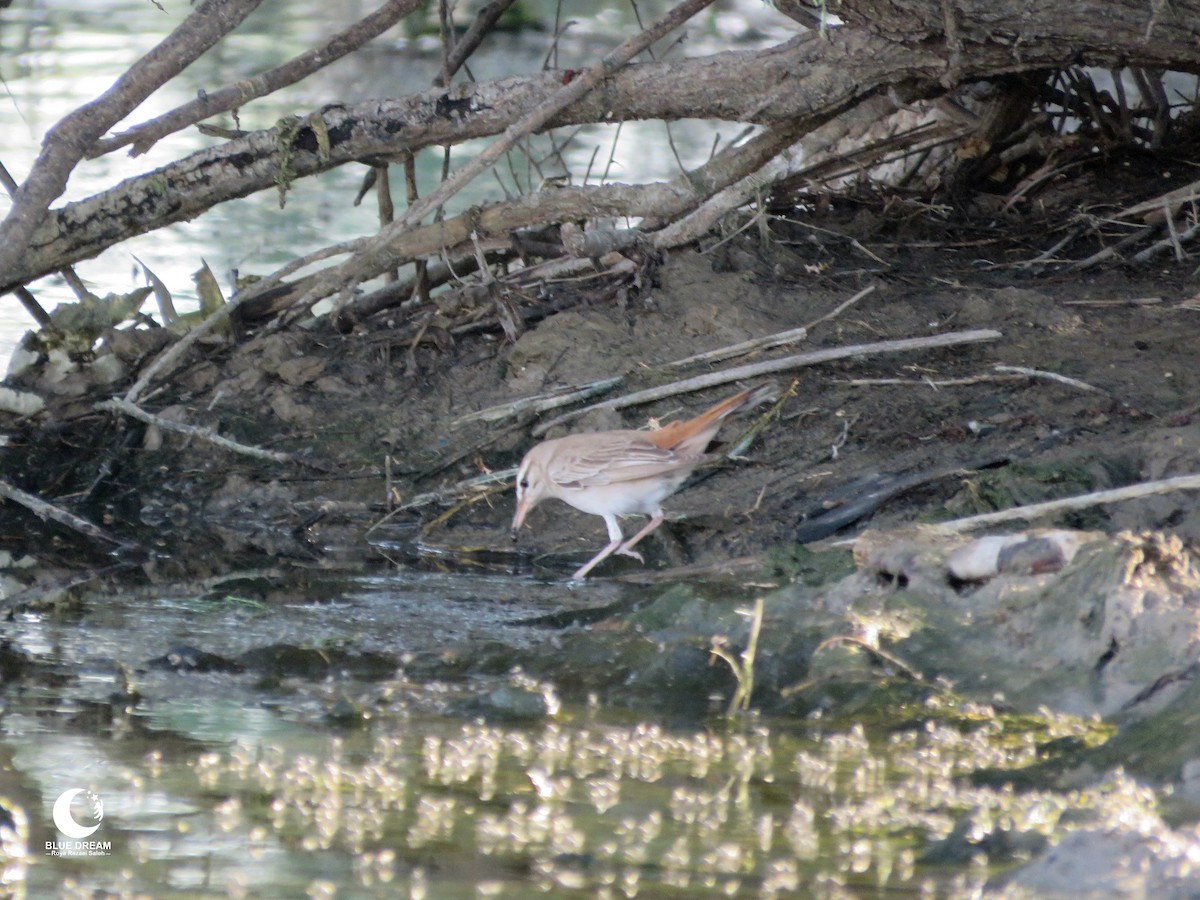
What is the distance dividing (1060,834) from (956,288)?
472cm

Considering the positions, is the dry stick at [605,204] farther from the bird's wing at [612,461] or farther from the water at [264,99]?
the water at [264,99]

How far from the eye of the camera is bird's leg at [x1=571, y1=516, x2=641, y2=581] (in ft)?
19.6

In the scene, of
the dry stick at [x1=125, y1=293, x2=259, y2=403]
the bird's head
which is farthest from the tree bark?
the bird's head

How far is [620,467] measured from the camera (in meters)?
5.75

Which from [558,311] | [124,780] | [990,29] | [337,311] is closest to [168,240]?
[337,311]

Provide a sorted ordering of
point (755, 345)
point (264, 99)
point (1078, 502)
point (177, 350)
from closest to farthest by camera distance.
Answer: point (1078, 502) → point (755, 345) → point (177, 350) → point (264, 99)

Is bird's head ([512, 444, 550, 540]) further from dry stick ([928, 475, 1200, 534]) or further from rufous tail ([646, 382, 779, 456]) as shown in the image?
dry stick ([928, 475, 1200, 534])

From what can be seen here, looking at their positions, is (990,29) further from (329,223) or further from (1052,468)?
(329,223)

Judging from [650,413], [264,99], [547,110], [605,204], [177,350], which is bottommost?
[650,413]

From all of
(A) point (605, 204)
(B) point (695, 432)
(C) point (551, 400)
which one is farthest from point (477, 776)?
(A) point (605, 204)

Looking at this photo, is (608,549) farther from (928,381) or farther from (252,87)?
(252,87)

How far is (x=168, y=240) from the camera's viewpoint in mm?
11805

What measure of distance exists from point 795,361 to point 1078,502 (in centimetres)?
230

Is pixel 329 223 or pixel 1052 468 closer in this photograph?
pixel 1052 468
